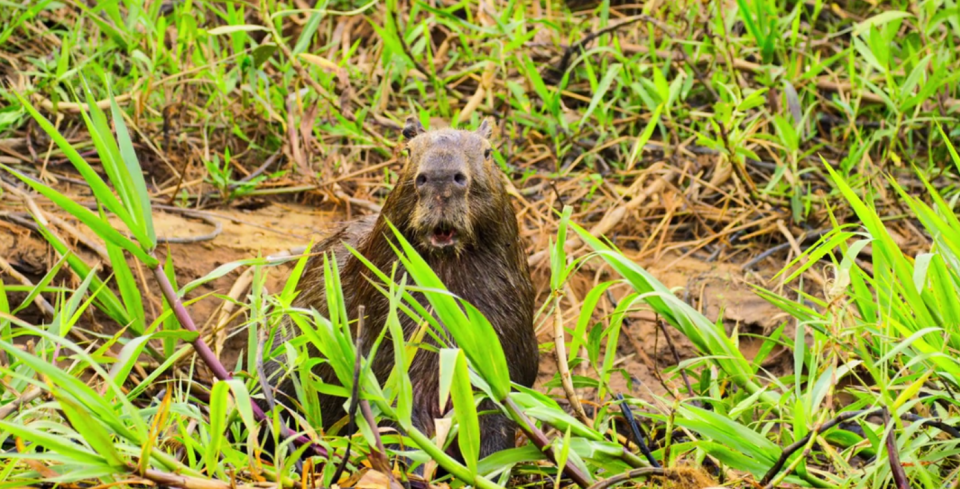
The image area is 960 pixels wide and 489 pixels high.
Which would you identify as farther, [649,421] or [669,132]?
→ [669,132]

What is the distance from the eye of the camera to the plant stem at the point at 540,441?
7.45 feet

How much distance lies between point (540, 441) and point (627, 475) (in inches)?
8.2

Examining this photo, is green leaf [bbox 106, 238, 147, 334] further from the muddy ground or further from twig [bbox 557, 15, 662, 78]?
twig [bbox 557, 15, 662, 78]

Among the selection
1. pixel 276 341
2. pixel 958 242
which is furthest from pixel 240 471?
pixel 958 242

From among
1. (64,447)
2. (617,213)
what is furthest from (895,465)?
(617,213)

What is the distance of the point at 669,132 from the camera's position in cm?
519

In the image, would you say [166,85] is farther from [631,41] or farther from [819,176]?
[819,176]

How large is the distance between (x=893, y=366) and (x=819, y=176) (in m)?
2.13

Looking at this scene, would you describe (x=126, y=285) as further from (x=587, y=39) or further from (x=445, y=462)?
(x=587, y=39)

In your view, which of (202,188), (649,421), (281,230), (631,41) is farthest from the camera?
(631,41)

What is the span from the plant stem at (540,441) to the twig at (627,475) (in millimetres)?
47

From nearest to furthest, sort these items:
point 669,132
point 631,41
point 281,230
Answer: point 281,230, point 669,132, point 631,41

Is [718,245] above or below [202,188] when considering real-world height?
below

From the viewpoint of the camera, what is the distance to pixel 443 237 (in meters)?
3.05
